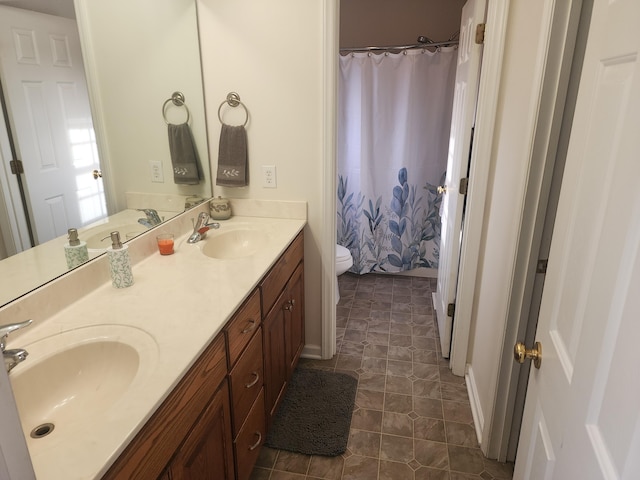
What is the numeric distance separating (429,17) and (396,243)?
1796 millimetres

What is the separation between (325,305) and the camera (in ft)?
8.09

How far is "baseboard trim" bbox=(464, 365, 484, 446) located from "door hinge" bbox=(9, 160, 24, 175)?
79.5 inches

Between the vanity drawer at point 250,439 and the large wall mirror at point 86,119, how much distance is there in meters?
0.82

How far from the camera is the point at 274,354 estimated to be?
190 cm

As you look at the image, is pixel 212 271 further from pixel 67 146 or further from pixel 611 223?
pixel 611 223

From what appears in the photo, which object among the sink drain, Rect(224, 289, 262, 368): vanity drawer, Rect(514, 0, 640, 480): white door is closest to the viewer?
Rect(514, 0, 640, 480): white door

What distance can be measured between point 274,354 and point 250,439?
1.26 feet

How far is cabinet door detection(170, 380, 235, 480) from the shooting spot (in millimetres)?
1092

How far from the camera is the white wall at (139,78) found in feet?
5.02

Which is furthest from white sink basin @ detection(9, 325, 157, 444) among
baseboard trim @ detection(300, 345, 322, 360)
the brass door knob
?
baseboard trim @ detection(300, 345, 322, 360)

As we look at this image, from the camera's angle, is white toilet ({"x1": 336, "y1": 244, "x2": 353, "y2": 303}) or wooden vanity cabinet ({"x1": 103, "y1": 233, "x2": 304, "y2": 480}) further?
white toilet ({"x1": 336, "y1": 244, "x2": 353, "y2": 303})

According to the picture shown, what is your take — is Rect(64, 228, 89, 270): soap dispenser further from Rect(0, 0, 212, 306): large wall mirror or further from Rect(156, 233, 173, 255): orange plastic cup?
Rect(156, 233, 173, 255): orange plastic cup

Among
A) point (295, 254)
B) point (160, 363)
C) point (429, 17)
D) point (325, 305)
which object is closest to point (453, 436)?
point (325, 305)

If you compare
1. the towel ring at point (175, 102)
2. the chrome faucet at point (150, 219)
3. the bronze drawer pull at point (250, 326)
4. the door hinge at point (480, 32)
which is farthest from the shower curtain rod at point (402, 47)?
the bronze drawer pull at point (250, 326)
